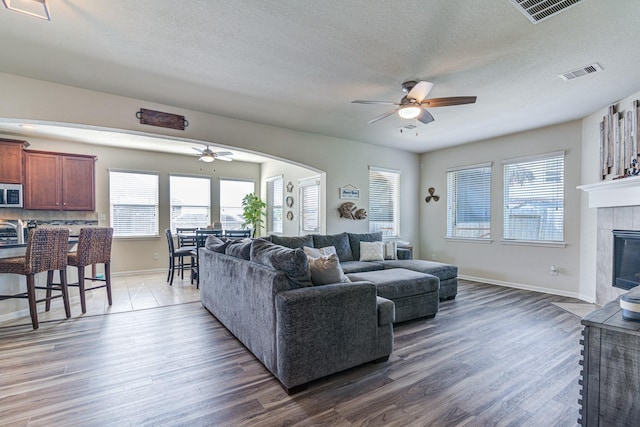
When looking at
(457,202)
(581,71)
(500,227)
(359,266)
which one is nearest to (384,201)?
(457,202)

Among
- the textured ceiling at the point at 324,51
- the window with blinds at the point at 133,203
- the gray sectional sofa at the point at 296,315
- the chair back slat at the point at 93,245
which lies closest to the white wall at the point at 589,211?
the textured ceiling at the point at 324,51

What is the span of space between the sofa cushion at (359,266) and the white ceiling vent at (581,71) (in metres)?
3.28

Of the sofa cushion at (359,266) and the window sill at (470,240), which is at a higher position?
the window sill at (470,240)

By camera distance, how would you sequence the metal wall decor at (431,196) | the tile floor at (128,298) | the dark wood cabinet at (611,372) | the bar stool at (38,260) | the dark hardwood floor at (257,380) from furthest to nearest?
the metal wall decor at (431,196)
the tile floor at (128,298)
the bar stool at (38,260)
the dark hardwood floor at (257,380)
the dark wood cabinet at (611,372)

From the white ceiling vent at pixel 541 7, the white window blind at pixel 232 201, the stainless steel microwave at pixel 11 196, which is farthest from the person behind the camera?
the white window blind at pixel 232 201

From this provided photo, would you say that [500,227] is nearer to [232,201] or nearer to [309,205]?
[309,205]

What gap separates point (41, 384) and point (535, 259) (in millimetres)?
6633

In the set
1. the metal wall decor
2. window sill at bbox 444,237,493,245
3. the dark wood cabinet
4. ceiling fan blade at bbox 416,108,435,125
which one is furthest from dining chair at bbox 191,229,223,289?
the dark wood cabinet

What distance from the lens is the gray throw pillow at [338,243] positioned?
5004 millimetres

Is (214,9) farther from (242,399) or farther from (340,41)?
(242,399)

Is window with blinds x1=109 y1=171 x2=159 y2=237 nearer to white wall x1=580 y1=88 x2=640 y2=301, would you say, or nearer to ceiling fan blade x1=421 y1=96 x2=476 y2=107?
ceiling fan blade x1=421 y1=96 x2=476 y2=107

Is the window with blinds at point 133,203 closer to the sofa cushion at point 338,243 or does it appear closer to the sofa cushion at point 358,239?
the sofa cushion at point 338,243

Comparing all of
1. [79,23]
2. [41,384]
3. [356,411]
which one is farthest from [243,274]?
[79,23]

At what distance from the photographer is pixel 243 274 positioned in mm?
2807
